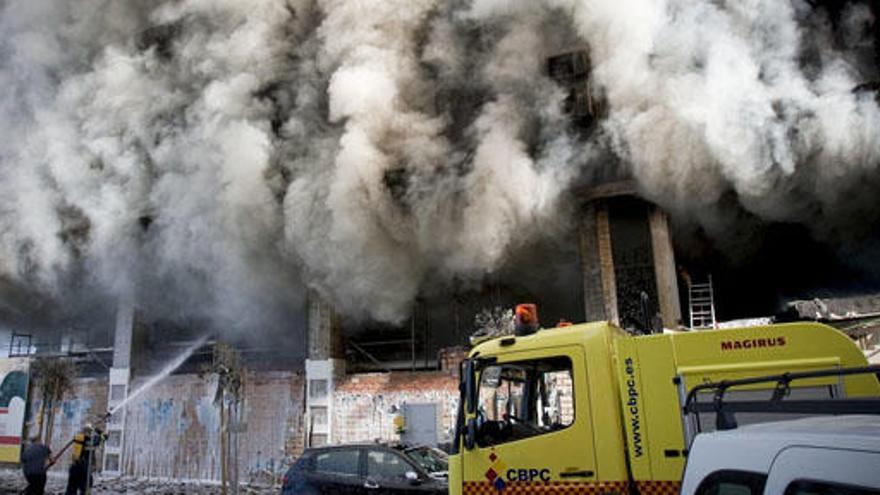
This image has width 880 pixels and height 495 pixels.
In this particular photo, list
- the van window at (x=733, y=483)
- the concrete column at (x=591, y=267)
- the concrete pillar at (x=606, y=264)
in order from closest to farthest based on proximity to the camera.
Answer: the van window at (x=733, y=483) < the concrete pillar at (x=606, y=264) < the concrete column at (x=591, y=267)

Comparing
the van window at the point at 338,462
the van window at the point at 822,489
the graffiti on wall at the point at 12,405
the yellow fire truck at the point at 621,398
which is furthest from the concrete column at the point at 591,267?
the graffiti on wall at the point at 12,405

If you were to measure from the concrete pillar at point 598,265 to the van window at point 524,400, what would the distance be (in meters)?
4.96

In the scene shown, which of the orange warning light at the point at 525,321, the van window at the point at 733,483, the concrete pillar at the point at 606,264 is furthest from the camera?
the concrete pillar at the point at 606,264

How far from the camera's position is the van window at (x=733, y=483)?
191 centimetres

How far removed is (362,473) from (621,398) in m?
3.95

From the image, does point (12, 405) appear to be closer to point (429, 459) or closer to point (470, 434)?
point (429, 459)

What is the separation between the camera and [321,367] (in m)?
11.6

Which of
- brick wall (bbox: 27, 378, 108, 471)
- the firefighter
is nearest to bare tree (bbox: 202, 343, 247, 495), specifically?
the firefighter

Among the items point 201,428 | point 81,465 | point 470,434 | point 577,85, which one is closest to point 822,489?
point 470,434

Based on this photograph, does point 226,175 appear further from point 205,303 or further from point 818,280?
point 818,280

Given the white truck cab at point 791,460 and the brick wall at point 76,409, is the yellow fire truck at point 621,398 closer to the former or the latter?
the white truck cab at point 791,460

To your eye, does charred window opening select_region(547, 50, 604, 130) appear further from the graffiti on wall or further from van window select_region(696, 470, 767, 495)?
the graffiti on wall

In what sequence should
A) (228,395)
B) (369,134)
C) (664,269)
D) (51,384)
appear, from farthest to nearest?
1. (51,384)
2. (228,395)
3. (369,134)
4. (664,269)

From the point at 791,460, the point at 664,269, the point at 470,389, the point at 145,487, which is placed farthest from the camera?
the point at 145,487
